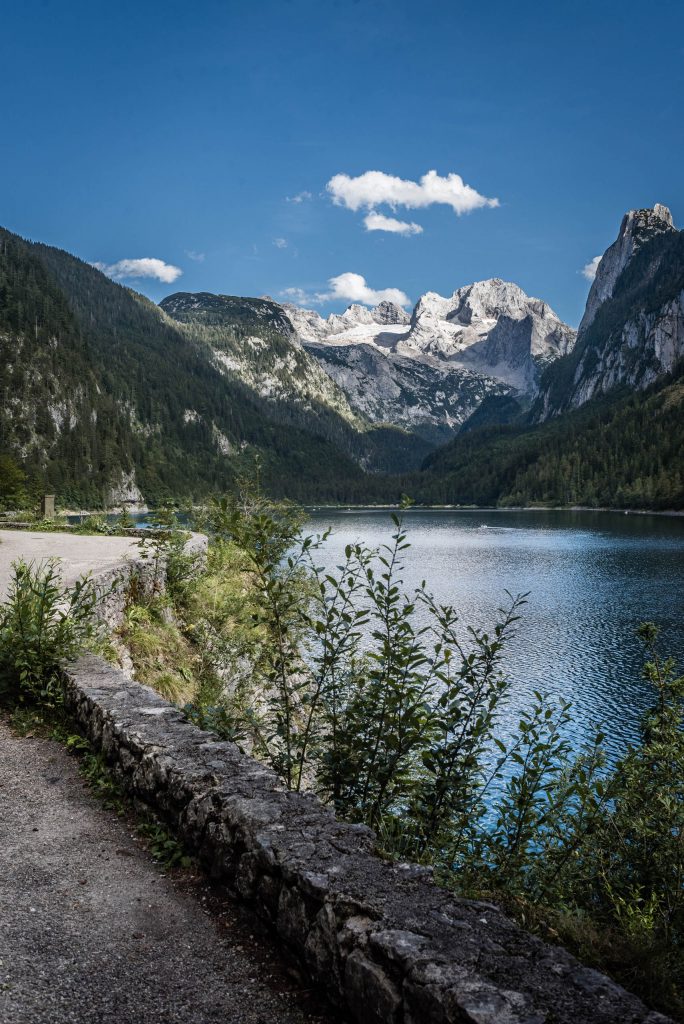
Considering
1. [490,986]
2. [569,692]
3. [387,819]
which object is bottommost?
[569,692]

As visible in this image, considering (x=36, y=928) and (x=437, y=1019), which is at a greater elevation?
(x=437, y=1019)

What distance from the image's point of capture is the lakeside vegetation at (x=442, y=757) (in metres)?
6.26

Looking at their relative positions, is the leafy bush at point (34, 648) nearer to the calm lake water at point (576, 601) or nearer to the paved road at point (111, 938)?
the paved road at point (111, 938)

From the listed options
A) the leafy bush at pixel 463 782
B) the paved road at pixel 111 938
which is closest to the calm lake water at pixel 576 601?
the leafy bush at pixel 463 782

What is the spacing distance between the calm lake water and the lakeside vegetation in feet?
45.5

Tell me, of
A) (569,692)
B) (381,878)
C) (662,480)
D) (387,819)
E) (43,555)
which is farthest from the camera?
(662,480)

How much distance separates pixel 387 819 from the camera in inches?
262

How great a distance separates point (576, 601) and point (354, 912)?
47.8 meters

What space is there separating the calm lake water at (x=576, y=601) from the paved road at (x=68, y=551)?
1413 cm

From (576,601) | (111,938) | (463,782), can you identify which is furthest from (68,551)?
(576,601)

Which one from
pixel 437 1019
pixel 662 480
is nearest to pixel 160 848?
pixel 437 1019

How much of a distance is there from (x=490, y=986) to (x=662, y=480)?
558 feet

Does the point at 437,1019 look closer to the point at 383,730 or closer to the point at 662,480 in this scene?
the point at 383,730

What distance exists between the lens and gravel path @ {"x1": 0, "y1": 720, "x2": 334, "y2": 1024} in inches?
148
